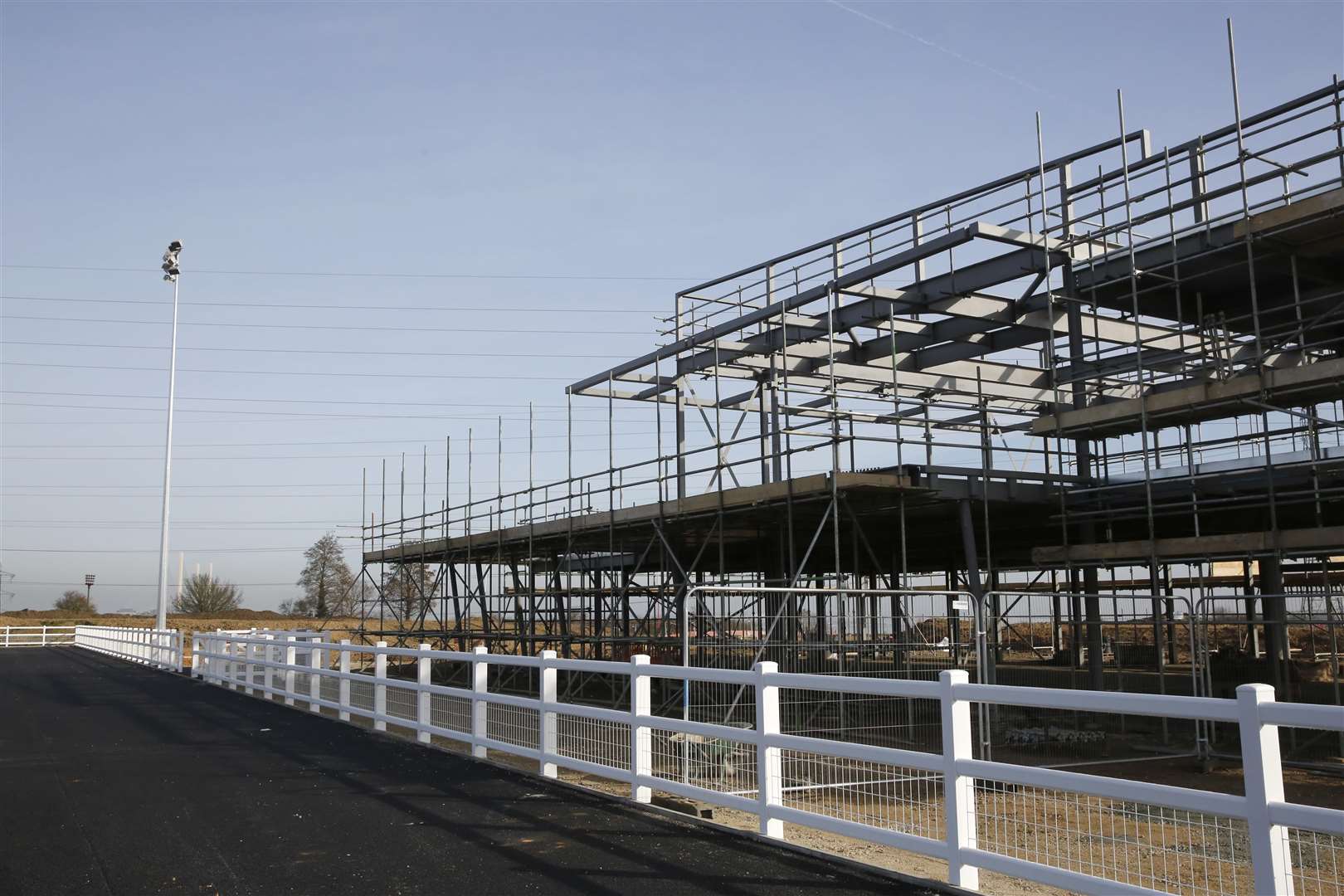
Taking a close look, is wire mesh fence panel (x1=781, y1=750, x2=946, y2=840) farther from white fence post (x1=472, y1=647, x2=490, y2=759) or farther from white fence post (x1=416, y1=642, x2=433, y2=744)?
white fence post (x1=416, y1=642, x2=433, y2=744)

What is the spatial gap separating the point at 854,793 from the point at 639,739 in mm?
2207

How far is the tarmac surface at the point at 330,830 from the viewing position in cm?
702

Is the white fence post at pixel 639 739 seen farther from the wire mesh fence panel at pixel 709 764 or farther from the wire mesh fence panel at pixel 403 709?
the wire mesh fence panel at pixel 403 709

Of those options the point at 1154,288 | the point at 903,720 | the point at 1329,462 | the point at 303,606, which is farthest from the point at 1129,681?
the point at 303,606

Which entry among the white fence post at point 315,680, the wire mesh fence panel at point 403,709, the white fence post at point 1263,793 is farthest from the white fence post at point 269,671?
the white fence post at point 1263,793

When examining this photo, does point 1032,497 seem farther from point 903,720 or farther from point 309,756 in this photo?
point 309,756

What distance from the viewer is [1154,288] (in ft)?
58.8

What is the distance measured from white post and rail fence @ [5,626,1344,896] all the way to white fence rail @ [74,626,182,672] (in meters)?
15.4

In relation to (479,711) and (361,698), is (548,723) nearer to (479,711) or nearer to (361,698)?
(479,711)

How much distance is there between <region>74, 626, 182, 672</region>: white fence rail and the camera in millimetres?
32031

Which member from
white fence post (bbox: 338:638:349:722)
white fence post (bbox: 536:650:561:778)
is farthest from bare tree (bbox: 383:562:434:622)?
white fence post (bbox: 536:650:561:778)

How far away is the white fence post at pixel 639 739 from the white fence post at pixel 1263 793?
5.50 metres

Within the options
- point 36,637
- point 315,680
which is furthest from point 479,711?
point 36,637

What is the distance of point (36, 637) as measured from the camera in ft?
190
